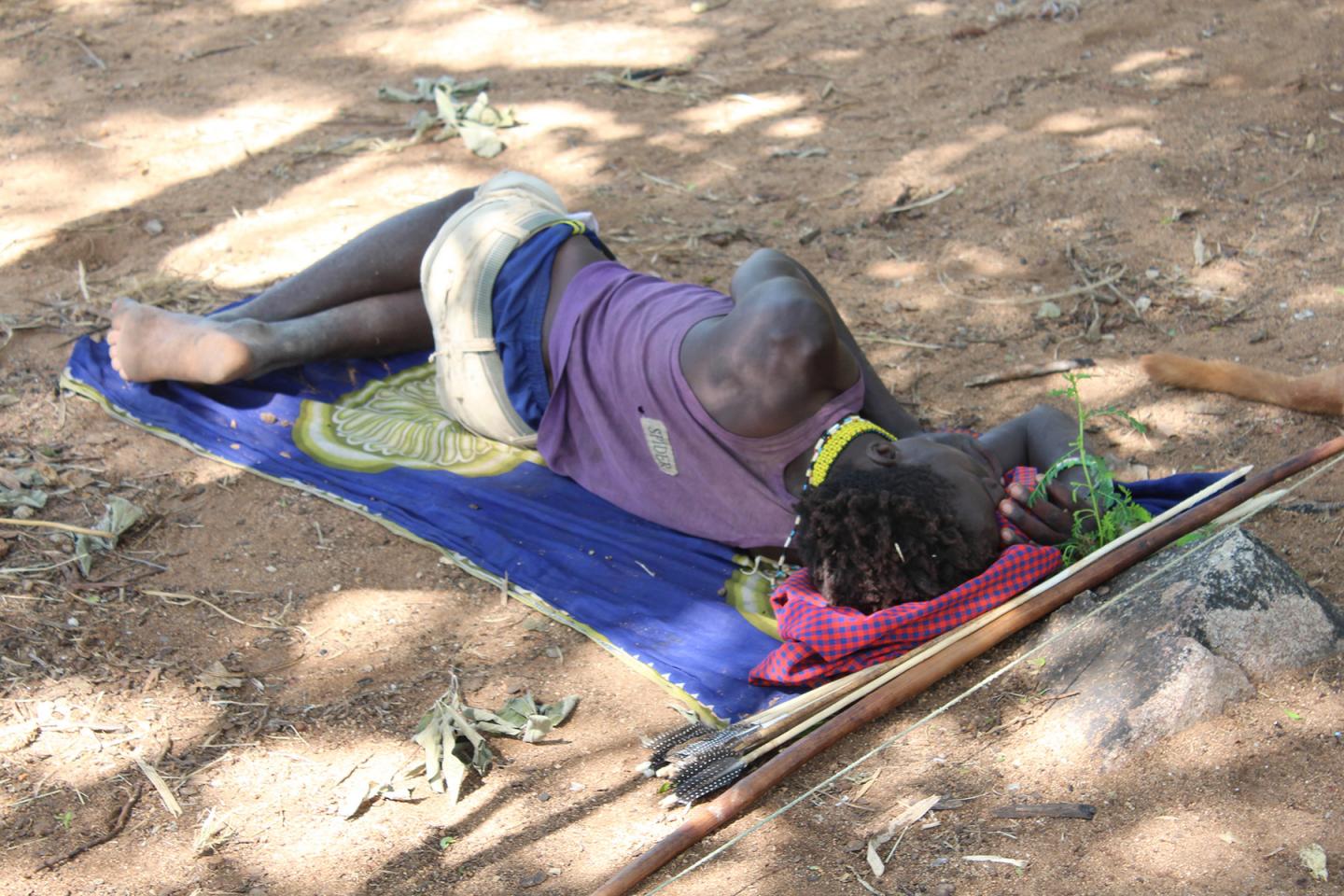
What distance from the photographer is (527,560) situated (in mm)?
3188

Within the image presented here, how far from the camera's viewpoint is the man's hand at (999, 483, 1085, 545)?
2732 mm

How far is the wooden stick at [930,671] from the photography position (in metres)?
2.15

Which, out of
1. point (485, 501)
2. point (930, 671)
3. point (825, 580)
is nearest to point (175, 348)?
point (485, 501)

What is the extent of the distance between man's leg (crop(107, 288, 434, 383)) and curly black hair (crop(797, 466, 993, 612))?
182cm

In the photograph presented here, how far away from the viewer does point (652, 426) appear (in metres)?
3.09

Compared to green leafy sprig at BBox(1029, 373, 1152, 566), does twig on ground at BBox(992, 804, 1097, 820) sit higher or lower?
lower

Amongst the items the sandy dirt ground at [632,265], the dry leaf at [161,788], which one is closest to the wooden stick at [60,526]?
the sandy dirt ground at [632,265]

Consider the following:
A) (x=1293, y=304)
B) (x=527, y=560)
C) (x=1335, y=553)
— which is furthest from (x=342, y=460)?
(x=1293, y=304)

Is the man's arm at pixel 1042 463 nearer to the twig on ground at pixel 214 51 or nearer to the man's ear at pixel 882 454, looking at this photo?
the man's ear at pixel 882 454

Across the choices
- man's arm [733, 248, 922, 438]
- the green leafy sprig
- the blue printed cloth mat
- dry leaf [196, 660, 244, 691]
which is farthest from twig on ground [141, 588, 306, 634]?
the green leafy sprig

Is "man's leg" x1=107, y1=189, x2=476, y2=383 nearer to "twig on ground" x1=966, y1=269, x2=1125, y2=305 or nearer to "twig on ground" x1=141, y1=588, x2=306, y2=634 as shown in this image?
"twig on ground" x1=141, y1=588, x2=306, y2=634

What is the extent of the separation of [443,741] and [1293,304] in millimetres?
2909

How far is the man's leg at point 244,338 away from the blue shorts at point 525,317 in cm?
55

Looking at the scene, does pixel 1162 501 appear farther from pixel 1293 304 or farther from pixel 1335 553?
pixel 1293 304
